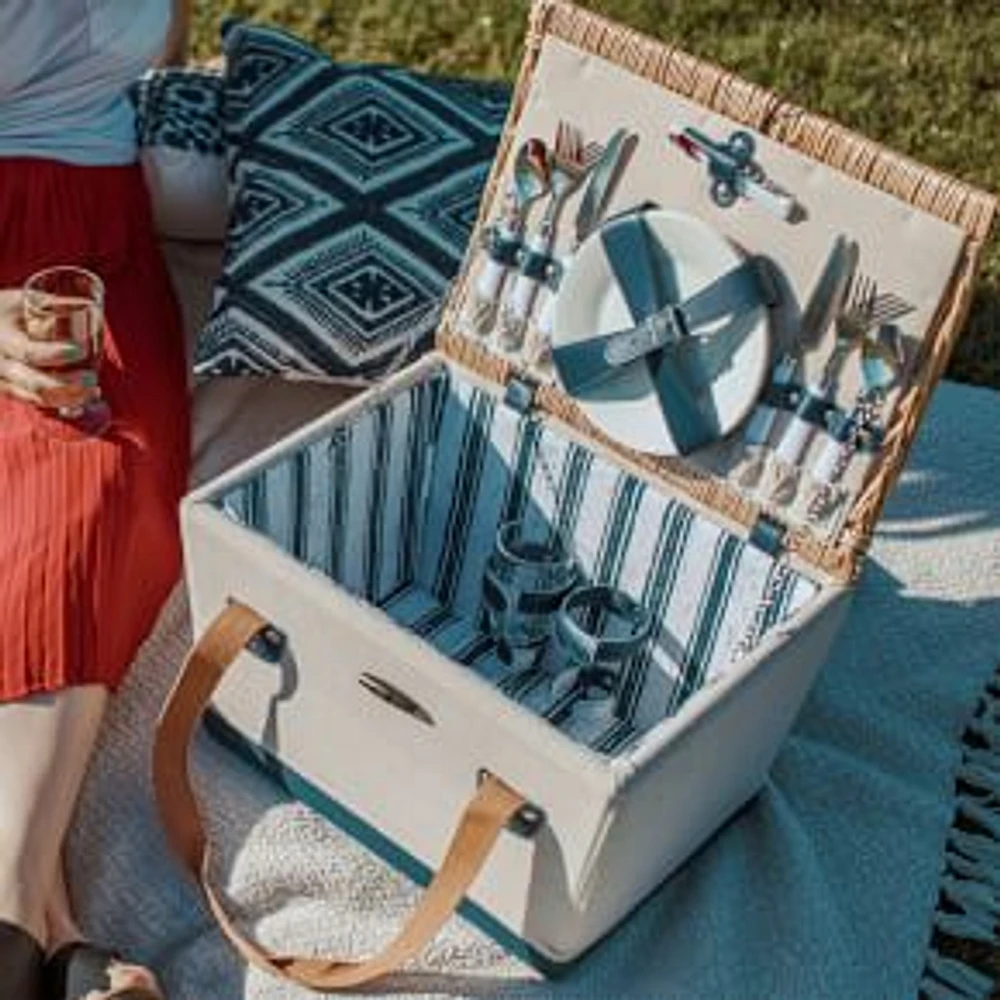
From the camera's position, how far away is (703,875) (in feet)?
6.24

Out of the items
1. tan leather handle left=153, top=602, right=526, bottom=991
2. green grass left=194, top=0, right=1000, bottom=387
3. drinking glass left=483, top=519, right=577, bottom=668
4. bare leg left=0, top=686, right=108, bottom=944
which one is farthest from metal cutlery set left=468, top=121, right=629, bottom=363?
green grass left=194, top=0, right=1000, bottom=387

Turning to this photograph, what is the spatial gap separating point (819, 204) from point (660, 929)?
2.19 feet

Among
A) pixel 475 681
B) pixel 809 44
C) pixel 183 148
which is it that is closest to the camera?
pixel 475 681

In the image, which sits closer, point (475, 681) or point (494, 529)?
point (475, 681)

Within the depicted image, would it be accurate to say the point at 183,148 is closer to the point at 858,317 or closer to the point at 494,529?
the point at 494,529

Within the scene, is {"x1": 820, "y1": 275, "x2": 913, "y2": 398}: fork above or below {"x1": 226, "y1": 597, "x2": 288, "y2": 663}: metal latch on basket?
above

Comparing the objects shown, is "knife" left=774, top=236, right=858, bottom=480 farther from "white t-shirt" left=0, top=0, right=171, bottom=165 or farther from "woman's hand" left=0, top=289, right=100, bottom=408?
"white t-shirt" left=0, top=0, right=171, bottom=165

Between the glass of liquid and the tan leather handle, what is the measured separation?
0.39m

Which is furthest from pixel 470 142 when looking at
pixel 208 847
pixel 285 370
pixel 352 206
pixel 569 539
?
pixel 208 847

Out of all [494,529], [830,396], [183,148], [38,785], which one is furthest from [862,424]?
[183,148]

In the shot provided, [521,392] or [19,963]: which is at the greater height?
[521,392]

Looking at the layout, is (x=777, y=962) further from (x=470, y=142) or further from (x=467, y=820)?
(x=470, y=142)

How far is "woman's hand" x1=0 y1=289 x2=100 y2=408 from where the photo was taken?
1989 millimetres

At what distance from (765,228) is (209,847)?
2.43 feet
